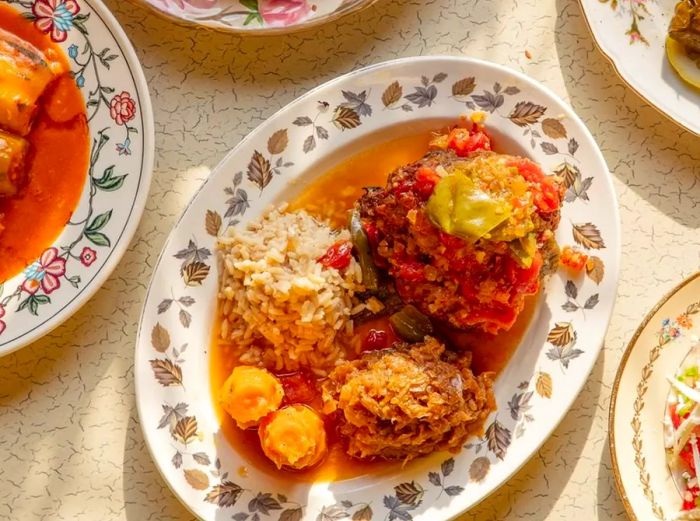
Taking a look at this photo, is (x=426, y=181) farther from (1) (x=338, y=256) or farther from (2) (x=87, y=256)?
(2) (x=87, y=256)

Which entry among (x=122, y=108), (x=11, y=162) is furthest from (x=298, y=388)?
(x=11, y=162)

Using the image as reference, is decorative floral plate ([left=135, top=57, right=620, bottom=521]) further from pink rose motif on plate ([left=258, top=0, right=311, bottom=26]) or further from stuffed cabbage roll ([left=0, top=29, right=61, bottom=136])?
stuffed cabbage roll ([left=0, top=29, right=61, bottom=136])

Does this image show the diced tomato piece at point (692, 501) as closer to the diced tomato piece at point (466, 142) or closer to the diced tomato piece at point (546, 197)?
the diced tomato piece at point (546, 197)

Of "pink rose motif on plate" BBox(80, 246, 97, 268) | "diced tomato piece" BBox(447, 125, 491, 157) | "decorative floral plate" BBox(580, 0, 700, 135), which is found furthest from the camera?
"decorative floral plate" BBox(580, 0, 700, 135)

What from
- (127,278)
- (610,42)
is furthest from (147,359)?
(610,42)

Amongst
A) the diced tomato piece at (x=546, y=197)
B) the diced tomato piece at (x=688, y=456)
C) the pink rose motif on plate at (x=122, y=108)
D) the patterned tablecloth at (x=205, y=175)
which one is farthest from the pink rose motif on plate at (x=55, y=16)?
the diced tomato piece at (x=688, y=456)

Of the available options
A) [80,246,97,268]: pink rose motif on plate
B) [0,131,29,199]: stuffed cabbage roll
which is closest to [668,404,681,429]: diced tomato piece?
[80,246,97,268]: pink rose motif on plate
